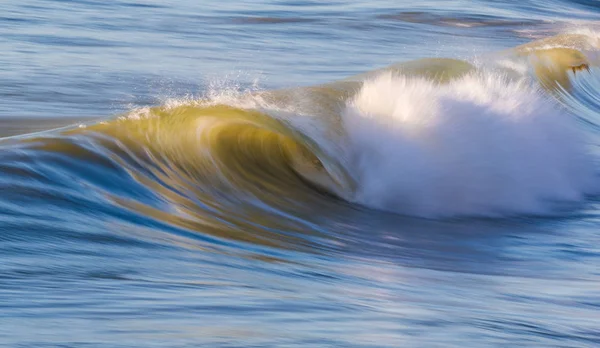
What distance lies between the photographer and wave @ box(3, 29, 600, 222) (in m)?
5.66

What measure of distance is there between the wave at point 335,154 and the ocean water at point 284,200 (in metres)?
0.02

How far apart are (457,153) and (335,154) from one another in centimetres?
73

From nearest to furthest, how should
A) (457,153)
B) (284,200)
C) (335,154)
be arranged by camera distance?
(284,200), (335,154), (457,153)

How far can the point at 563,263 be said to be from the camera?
5.23 metres

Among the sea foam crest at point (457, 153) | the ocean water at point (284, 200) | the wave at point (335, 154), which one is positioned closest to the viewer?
the ocean water at point (284, 200)

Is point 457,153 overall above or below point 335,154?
above

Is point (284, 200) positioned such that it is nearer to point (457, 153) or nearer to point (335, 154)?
point (335, 154)

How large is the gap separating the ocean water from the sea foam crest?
0.02 meters

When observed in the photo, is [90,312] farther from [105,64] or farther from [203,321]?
[105,64]

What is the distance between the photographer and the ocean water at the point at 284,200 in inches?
137

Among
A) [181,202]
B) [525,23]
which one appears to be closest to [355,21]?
[525,23]

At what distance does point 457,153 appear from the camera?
276 inches

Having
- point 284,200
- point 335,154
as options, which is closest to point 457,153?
point 335,154

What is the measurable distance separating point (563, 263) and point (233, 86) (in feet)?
14.9
